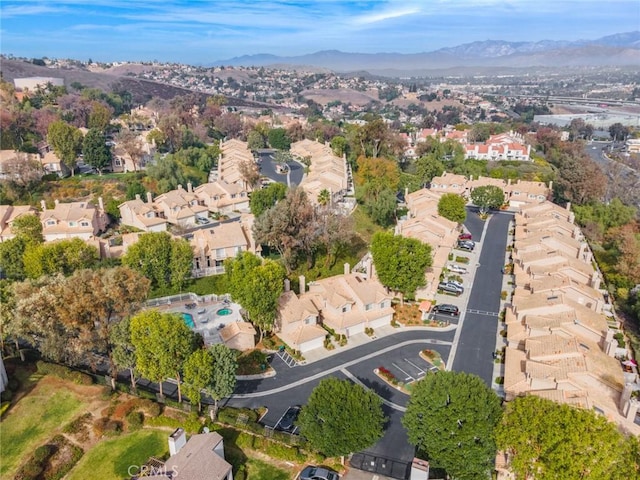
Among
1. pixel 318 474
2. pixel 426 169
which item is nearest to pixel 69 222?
pixel 318 474

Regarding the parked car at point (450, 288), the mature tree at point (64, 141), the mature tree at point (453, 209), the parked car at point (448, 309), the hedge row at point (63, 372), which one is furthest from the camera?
the mature tree at point (64, 141)

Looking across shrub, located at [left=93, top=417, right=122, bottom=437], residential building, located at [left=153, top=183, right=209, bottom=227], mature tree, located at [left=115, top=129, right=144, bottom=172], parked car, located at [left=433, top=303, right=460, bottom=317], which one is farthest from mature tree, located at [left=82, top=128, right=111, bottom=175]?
parked car, located at [left=433, top=303, right=460, bottom=317]

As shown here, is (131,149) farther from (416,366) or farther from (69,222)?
(416,366)

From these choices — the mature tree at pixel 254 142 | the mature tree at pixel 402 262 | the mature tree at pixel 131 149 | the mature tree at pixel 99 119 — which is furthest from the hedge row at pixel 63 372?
the mature tree at pixel 254 142

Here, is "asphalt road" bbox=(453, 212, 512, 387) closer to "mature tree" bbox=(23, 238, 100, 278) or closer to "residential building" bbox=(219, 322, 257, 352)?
"residential building" bbox=(219, 322, 257, 352)

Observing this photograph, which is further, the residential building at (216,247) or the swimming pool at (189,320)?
the residential building at (216,247)

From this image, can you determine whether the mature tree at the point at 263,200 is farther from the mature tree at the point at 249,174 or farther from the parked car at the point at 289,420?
the parked car at the point at 289,420

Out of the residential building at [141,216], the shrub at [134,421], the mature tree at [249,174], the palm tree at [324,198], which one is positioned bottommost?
the shrub at [134,421]
